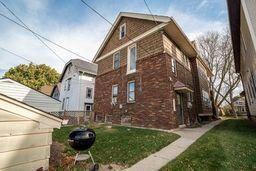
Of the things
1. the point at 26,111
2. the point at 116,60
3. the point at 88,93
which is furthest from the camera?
the point at 88,93

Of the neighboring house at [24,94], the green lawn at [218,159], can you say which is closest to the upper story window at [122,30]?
the neighboring house at [24,94]

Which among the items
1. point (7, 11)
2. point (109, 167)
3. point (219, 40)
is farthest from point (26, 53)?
point (219, 40)

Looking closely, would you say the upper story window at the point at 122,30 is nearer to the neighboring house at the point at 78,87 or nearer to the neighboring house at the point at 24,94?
the neighboring house at the point at 24,94

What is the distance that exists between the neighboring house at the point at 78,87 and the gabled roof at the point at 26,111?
61.9ft

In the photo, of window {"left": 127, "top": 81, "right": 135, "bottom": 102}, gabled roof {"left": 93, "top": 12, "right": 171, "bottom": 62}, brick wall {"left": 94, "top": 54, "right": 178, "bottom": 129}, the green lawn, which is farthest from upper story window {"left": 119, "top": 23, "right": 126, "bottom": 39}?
the green lawn

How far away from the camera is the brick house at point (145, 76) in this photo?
33.1 ft

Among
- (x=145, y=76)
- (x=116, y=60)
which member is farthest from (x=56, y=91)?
(x=145, y=76)

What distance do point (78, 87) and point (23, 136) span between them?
19614mm

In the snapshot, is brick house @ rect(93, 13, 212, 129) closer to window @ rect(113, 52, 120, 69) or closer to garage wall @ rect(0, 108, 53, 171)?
window @ rect(113, 52, 120, 69)

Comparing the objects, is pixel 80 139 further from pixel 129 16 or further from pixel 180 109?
pixel 129 16

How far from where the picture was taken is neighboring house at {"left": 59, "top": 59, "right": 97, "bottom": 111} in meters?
22.2

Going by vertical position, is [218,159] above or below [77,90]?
below

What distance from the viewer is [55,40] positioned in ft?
26.8

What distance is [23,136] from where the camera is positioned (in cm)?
326
